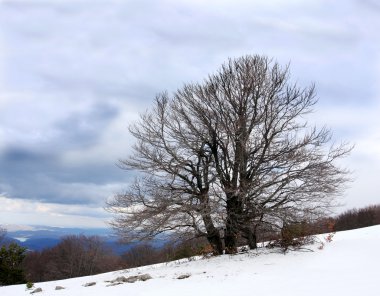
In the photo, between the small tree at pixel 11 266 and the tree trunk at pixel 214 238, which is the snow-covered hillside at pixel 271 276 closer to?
the tree trunk at pixel 214 238

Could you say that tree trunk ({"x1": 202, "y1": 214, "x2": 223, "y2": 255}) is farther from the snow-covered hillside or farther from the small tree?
the small tree

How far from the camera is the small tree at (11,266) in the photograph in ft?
84.7

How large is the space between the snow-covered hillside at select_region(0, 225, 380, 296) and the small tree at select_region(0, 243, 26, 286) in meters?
8.34

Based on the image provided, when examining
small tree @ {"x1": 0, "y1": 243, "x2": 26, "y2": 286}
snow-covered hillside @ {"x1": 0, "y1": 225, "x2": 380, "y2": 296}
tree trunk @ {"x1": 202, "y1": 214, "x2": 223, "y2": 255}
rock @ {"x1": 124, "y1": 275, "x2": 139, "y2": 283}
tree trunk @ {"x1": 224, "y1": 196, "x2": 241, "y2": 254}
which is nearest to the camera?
snow-covered hillside @ {"x1": 0, "y1": 225, "x2": 380, "y2": 296}

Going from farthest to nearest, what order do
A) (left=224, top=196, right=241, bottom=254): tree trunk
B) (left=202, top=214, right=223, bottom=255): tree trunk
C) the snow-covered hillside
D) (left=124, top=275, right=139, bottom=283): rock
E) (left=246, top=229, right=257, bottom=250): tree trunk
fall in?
(left=246, top=229, right=257, bottom=250): tree trunk
(left=202, top=214, right=223, bottom=255): tree trunk
(left=224, top=196, right=241, bottom=254): tree trunk
(left=124, top=275, right=139, bottom=283): rock
the snow-covered hillside

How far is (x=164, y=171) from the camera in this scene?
1959cm

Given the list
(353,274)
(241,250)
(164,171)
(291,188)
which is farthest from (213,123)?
(353,274)

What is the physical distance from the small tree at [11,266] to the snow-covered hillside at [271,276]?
8.34 meters

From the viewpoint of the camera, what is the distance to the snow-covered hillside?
422 inches

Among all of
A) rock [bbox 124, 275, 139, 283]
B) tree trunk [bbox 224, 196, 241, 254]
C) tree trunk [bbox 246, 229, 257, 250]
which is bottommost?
rock [bbox 124, 275, 139, 283]

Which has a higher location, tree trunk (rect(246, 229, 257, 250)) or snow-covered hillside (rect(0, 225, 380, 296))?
tree trunk (rect(246, 229, 257, 250))

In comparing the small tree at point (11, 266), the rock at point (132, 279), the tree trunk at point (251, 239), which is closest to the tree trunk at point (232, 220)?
the tree trunk at point (251, 239)

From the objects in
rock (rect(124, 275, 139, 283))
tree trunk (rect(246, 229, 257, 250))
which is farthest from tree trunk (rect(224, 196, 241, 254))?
→ rock (rect(124, 275, 139, 283))

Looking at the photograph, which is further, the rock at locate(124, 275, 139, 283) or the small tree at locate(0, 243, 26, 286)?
the small tree at locate(0, 243, 26, 286)
